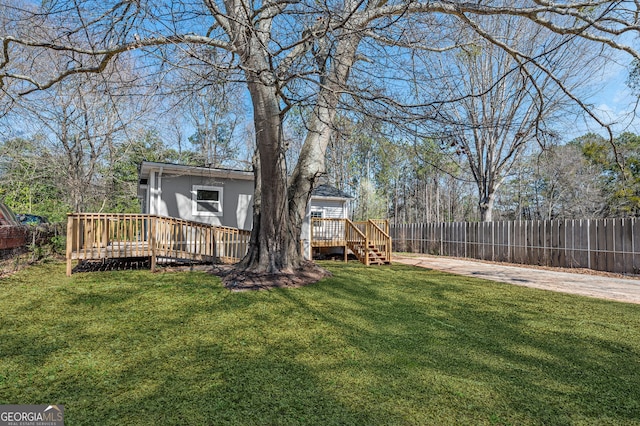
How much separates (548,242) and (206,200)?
40.6ft

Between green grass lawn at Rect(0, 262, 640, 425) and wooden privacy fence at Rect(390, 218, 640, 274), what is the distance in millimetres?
5641

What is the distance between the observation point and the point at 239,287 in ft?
18.5

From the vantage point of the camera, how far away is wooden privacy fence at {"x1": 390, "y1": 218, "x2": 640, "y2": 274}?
30.8 feet

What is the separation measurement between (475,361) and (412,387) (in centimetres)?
97

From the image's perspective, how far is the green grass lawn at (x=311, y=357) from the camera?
2215 mm

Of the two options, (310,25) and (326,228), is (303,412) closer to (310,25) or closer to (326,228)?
(310,25)

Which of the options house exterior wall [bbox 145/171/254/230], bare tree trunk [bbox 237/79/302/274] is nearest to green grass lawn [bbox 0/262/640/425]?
bare tree trunk [bbox 237/79/302/274]

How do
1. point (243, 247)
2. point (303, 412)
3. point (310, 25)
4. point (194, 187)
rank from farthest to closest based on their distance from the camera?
1. point (194, 187)
2. point (243, 247)
3. point (310, 25)
4. point (303, 412)

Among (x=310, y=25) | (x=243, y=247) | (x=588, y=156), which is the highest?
(x=588, y=156)

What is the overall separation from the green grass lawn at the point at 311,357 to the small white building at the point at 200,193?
4.20m

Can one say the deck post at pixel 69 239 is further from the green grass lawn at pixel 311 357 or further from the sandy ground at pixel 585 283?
the sandy ground at pixel 585 283

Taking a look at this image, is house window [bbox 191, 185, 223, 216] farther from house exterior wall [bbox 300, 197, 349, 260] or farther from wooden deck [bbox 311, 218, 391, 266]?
house exterior wall [bbox 300, 197, 349, 260]

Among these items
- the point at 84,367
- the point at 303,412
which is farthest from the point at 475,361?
the point at 84,367

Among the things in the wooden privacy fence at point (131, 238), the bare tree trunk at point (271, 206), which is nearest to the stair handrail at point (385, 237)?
the bare tree trunk at point (271, 206)
